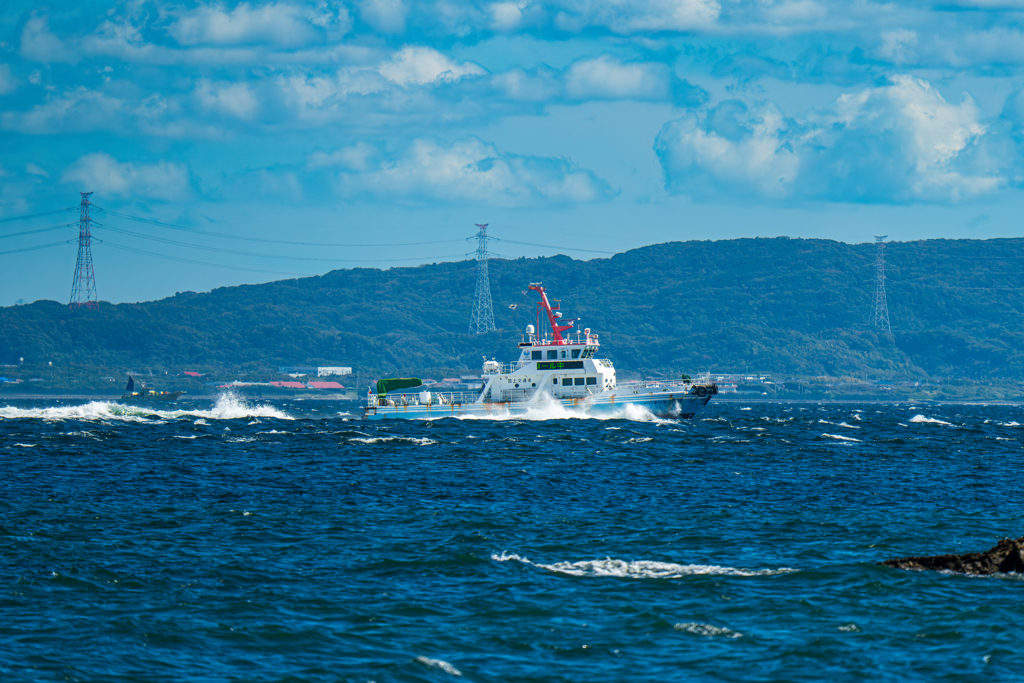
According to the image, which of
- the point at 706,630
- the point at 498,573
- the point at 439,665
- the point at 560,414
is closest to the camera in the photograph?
the point at 439,665

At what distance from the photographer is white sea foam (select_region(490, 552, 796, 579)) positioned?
24000 millimetres

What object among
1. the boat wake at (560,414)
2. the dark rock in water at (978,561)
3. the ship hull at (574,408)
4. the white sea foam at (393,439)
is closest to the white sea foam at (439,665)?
the dark rock in water at (978,561)

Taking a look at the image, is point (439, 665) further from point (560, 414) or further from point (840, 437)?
point (560, 414)

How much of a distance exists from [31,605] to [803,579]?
16.1 meters

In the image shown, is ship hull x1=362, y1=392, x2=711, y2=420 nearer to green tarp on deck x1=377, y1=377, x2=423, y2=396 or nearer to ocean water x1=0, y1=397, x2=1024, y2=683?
green tarp on deck x1=377, y1=377, x2=423, y2=396

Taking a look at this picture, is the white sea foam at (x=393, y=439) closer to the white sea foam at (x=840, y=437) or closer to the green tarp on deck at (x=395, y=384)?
the green tarp on deck at (x=395, y=384)

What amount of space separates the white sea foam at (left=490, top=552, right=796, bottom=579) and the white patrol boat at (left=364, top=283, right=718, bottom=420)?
56269 mm

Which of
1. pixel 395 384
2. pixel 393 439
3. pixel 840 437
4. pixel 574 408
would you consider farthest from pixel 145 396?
pixel 840 437

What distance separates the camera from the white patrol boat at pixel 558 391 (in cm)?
8219

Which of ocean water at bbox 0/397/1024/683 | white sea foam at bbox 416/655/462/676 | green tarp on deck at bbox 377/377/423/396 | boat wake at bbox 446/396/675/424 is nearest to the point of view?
white sea foam at bbox 416/655/462/676

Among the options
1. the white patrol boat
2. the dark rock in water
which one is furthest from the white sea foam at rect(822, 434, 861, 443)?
the dark rock in water

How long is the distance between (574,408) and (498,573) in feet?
190

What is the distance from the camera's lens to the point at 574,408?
269 ft

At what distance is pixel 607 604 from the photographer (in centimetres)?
2153
